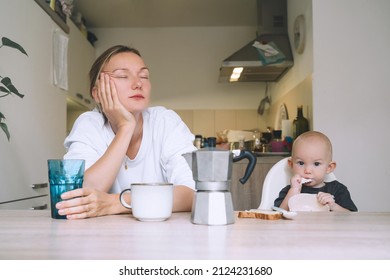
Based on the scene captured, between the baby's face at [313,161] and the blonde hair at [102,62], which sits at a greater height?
the blonde hair at [102,62]

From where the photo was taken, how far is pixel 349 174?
7.65 ft

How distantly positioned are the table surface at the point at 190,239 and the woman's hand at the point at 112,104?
14.3 inches

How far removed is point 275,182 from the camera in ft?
4.90

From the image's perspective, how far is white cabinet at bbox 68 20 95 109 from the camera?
3217 millimetres

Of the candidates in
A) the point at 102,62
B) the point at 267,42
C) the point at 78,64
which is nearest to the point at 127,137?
the point at 102,62

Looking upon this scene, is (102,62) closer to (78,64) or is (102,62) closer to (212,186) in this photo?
(212,186)

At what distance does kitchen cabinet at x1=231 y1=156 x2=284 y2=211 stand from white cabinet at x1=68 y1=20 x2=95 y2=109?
60.5 inches

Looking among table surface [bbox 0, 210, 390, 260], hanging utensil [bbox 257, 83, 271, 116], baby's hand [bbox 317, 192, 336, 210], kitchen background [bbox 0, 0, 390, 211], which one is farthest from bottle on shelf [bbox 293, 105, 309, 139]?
Answer: table surface [bbox 0, 210, 390, 260]

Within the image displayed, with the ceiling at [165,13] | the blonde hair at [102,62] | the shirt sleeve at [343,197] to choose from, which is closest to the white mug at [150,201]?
the blonde hair at [102,62]

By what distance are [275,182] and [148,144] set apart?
52cm

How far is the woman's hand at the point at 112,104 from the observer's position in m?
1.16

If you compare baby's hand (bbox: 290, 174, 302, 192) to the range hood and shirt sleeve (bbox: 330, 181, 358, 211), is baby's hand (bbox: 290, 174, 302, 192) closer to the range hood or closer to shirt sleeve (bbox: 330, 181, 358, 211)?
shirt sleeve (bbox: 330, 181, 358, 211)

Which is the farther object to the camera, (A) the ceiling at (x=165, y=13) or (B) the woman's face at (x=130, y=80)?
(A) the ceiling at (x=165, y=13)

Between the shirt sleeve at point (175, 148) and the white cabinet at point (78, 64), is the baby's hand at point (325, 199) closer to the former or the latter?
the shirt sleeve at point (175, 148)
